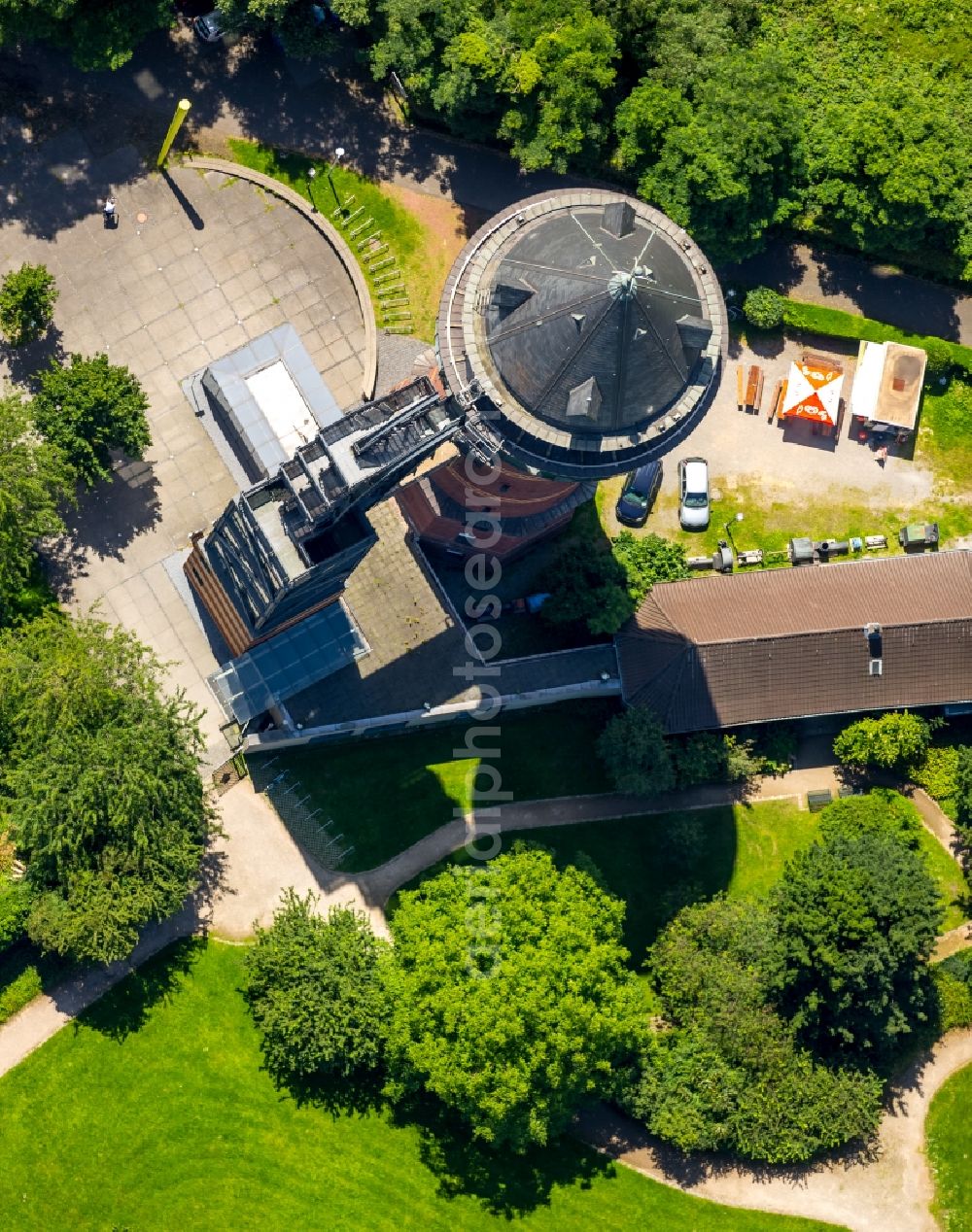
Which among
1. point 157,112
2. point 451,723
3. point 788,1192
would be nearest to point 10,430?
point 157,112

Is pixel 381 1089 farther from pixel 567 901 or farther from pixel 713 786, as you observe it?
pixel 713 786

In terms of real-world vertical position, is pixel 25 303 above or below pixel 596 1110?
above

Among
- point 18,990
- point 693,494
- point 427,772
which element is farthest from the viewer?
point 693,494

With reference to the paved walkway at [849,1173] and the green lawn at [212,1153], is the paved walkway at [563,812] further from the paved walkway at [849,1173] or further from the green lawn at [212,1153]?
the paved walkway at [849,1173]

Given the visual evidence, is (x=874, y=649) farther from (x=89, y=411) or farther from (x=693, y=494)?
(x=89, y=411)

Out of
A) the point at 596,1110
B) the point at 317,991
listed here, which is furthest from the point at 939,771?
the point at 317,991

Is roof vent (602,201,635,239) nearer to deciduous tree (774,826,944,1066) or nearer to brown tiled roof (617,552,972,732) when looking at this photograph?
brown tiled roof (617,552,972,732)

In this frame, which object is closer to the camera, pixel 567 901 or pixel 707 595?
pixel 567 901
